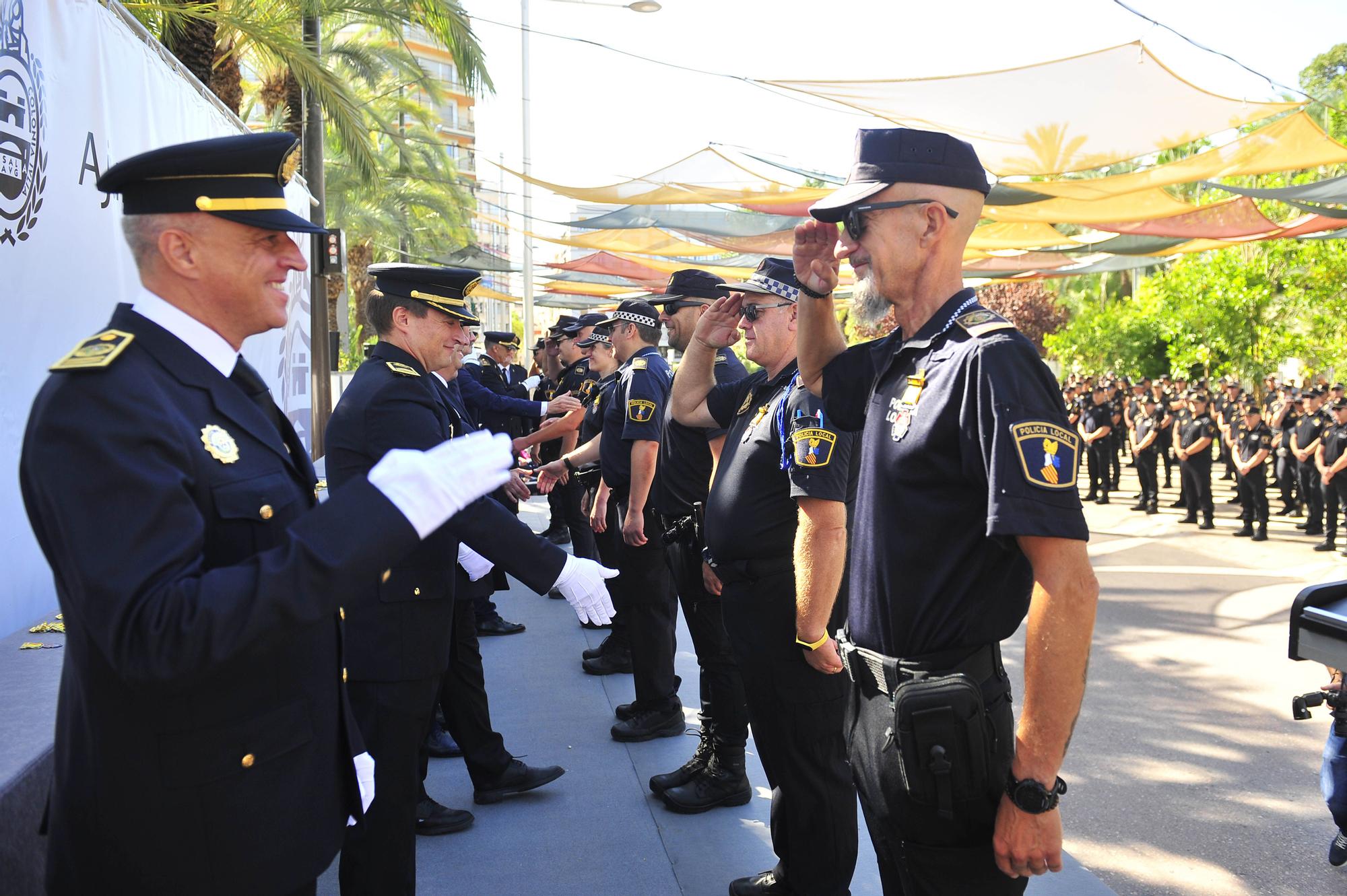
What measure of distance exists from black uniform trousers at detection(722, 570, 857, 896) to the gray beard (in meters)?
1.20

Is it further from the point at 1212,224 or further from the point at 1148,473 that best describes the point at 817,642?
the point at 1148,473

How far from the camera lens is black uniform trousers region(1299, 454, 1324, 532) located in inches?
504

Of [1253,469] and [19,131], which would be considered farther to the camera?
[1253,469]

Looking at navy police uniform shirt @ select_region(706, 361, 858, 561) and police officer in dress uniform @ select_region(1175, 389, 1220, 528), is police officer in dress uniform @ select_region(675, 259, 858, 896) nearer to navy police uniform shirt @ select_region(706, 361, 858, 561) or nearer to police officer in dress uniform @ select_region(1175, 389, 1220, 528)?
navy police uniform shirt @ select_region(706, 361, 858, 561)

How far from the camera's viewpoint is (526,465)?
714cm

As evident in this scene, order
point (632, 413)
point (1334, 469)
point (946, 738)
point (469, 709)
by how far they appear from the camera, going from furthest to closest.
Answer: point (1334, 469)
point (632, 413)
point (469, 709)
point (946, 738)

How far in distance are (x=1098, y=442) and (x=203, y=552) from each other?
1735cm

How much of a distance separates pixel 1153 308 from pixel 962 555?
1012 inches

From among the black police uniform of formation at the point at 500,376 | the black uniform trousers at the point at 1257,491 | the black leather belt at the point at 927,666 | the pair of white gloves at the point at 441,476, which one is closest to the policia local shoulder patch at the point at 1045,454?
the black leather belt at the point at 927,666

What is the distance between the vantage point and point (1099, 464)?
16828 mm

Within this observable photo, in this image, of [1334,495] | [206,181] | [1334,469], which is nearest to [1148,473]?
[1334,495]

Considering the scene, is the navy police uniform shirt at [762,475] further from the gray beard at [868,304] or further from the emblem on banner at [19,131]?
the emblem on banner at [19,131]

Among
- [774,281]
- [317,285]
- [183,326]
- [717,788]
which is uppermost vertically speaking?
[317,285]

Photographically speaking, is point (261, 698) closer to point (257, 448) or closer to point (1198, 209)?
point (257, 448)
